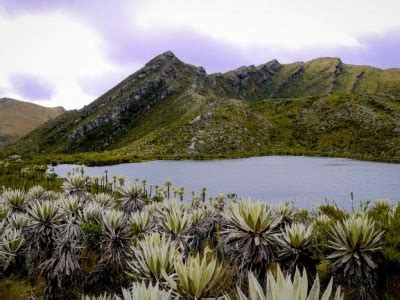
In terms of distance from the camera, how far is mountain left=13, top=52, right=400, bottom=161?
58656 millimetres

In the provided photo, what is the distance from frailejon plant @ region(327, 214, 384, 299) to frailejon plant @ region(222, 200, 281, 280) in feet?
2.60

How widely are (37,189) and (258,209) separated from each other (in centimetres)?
728

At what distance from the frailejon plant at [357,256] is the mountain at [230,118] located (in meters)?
42.5

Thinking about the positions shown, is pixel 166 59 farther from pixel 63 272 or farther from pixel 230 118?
pixel 63 272

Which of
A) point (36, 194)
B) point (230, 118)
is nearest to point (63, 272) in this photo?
point (36, 194)

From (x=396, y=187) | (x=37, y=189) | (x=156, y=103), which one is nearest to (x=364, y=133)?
(x=396, y=187)

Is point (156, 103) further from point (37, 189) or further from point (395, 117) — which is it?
point (37, 189)

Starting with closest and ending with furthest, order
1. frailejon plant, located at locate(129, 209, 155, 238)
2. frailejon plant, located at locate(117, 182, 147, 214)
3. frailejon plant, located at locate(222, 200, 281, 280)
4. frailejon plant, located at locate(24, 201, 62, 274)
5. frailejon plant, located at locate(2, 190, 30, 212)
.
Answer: frailejon plant, located at locate(222, 200, 281, 280) < frailejon plant, located at locate(24, 201, 62, 274) < frailejon plant, located at locate(129, 209, 155, 238) < frailejon plant, located at locate(2, 190, 30, 212) < frailejon plant, located at locate(117, 182, 147, 214)

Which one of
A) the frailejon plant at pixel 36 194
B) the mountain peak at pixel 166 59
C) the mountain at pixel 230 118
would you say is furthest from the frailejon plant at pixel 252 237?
the mountain peak at pixel 166 59

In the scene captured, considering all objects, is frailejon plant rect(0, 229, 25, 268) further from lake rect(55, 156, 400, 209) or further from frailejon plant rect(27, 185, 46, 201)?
lake rect(55, 156, 400, 209)

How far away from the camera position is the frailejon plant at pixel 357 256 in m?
4.48

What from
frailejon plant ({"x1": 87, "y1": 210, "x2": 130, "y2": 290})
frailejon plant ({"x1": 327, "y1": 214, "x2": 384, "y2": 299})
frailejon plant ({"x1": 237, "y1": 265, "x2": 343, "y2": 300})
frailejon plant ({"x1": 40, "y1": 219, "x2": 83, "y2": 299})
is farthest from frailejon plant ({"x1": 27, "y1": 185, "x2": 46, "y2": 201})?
frailejon plant ({"x1": 237, "y1": 265, "x2": 343, "y2": 300})

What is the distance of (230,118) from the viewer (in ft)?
221

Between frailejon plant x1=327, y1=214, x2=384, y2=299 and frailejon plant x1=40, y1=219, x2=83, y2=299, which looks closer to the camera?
frailejon plant x1=327, y1=214, x2=384, y2=299
